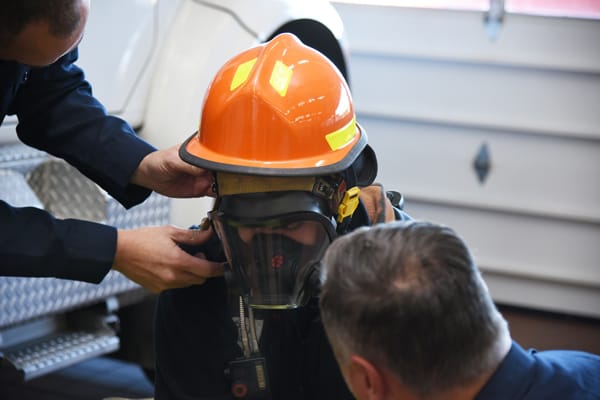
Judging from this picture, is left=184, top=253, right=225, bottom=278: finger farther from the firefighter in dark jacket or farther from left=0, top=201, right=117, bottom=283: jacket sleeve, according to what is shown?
left=0, top=201, right=117, bottom=283: jacket sleeve

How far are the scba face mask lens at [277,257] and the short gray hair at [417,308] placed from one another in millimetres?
542

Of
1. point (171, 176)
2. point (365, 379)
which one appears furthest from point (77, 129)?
point (365, 379)

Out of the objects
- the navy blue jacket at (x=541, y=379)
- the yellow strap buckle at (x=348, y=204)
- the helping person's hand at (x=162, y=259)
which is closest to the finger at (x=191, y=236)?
the helping person's hand at (x=162, y=259)

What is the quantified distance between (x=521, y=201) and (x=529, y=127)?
43 centimetres

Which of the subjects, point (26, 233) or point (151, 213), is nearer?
point (26, 233)

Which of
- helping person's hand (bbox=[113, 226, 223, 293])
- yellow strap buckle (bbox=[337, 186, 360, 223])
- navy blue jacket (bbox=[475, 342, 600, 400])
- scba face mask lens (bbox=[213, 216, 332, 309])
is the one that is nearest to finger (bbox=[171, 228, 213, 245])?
helping person's hand (bbox=[113, 226, 223, 293])

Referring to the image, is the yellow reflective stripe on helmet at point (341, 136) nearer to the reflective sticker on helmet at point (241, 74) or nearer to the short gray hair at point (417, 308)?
the reflective sticker on helmet at point (241, 74)

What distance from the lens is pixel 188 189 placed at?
2.64 m

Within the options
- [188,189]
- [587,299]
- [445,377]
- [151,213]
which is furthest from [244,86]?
[587,299]

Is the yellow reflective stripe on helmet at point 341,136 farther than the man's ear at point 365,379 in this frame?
Yes

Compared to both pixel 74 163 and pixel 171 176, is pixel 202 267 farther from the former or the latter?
pixel 74 163

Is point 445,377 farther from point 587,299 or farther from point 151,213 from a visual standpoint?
point 587,299

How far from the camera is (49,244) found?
2330 millimetres

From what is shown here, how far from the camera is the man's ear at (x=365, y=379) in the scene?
1598 mm
